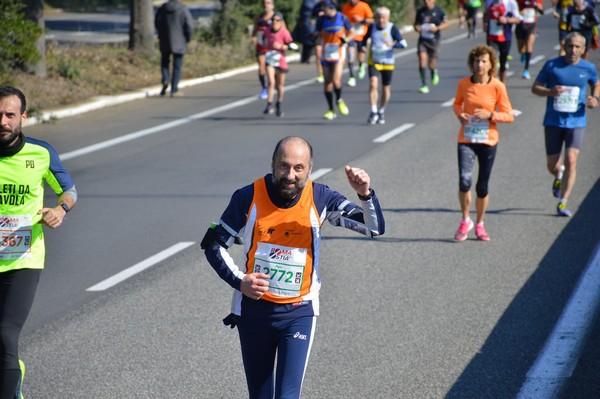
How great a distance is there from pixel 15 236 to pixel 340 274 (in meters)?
4.09

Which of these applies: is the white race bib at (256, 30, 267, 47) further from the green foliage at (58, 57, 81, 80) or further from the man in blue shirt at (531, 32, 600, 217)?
the man in blue shirt at (531, 32, 600, 217)

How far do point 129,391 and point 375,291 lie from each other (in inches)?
112

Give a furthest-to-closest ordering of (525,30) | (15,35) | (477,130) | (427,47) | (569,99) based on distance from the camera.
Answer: (525,30)
(427,47)
(15,35)
(569,99)
(477,130)

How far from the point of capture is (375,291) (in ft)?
29.8

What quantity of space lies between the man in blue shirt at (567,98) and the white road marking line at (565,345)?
2628mm

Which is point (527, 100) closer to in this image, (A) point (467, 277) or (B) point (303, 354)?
(A) point (467, 277)

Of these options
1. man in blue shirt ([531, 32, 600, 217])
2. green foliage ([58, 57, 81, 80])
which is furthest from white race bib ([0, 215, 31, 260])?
green foliage ([58, 57, 81, 80])

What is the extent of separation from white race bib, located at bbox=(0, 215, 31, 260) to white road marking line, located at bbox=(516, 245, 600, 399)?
306 cm

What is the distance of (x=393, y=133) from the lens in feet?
59.0

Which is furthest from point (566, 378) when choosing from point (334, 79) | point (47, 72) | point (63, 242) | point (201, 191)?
point (47, 72)

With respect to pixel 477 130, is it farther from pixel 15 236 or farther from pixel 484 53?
pixel 15 236

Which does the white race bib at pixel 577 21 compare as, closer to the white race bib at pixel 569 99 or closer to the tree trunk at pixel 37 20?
the tree trunk at pixel 37 20

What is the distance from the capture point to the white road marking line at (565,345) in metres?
6.75

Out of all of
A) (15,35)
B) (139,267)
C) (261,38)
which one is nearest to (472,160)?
(139,267)
